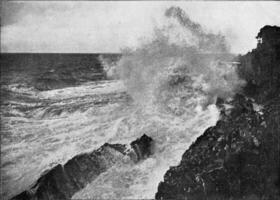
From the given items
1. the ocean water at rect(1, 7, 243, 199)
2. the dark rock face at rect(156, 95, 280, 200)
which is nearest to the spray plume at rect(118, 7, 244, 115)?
the ocean water at rect(1, 7, 243, 199)

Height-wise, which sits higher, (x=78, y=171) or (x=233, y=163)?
(x=78, y=171)

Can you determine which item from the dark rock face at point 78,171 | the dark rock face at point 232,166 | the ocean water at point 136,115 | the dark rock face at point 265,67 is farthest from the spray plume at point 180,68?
the dark rock face at point 232,166

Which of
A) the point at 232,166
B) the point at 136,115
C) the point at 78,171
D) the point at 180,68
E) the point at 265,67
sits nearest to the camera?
the point at 232,166

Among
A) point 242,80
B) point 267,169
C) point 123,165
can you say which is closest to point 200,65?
point 242,80

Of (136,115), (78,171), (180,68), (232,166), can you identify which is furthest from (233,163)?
(180,68)

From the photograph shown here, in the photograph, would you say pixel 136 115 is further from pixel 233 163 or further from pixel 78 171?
pixel 233 163

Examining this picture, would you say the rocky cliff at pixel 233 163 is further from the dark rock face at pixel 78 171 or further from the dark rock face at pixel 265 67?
the dark rock face at pixel 78 171

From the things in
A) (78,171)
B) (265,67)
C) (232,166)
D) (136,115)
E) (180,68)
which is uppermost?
(180,68)
